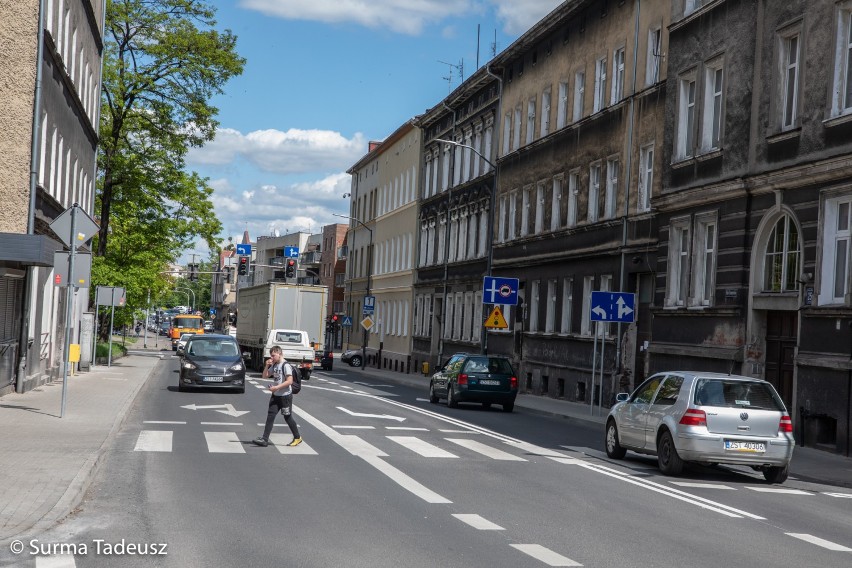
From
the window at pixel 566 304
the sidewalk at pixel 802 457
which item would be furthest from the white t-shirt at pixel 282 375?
the window at pixel 566 304

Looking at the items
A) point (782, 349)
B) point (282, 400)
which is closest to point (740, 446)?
point (282, 400)

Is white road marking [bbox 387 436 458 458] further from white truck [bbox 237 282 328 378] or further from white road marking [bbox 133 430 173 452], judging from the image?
white truck [bbox 237 282 328 378]

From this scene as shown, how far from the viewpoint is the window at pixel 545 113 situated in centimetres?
4462

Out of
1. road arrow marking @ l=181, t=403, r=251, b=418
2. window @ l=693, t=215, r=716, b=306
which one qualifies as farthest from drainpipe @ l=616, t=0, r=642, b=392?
road arrow marking @ l=181, t=403, r=251, b=418

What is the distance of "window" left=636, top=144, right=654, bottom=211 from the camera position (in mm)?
34125

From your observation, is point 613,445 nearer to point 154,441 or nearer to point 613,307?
point 154,441

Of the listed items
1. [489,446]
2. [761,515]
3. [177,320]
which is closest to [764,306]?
[489,446]

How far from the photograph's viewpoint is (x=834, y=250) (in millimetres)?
22781

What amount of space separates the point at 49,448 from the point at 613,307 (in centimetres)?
1644

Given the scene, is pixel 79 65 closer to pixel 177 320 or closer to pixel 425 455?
pixel 425 455

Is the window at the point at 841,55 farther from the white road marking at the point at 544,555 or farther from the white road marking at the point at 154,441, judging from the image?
the white road marking at the point at 544,555

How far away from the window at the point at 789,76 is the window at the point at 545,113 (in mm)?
19611

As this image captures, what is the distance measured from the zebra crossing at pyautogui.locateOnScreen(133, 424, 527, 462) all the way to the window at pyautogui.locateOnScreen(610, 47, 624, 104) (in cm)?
1883

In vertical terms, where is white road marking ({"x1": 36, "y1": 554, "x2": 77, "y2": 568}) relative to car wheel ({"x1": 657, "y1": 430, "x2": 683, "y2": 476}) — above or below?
below
